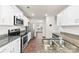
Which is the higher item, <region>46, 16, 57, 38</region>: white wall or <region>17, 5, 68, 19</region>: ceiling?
<region>17, 5, 68, 19</region>: ceiling

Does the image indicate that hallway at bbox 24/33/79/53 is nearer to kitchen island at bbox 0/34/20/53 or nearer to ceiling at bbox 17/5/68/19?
kitchen island at bbox 0/34/20/53

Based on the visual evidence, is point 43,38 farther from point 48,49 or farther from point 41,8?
point 48,49

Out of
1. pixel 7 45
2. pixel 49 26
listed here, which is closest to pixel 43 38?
pixel 7 45

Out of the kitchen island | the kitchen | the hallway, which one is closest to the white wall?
the kitchen

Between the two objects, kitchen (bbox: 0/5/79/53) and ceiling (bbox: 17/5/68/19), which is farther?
ceiling (bbox: 17/5/68/19)

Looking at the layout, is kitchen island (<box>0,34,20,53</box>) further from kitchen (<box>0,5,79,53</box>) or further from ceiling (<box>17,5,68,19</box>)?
ceiling (<box>17,5,68,19</box>)

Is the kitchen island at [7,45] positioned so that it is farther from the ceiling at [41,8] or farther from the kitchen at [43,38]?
the ceiling at [41,8]

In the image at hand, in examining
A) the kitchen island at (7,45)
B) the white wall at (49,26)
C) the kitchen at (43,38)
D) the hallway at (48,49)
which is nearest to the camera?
the hallway at (48,49)

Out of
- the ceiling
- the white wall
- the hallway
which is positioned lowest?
the hallway

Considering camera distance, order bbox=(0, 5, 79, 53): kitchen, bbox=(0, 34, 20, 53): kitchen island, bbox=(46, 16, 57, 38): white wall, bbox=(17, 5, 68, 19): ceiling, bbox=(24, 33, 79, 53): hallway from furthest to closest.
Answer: bbox=(46, 16, 57, 38): white wall
bbox=(17, 5, 68, 19): ceiling
bbox=(0, 5, 79, 53): kitchen
bbox=(0, 34, 20, 53): kitchen island
bbox=(24, 33, 79, 53): hallway

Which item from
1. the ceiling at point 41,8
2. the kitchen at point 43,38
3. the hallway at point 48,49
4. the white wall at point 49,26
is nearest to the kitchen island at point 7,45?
the kitchen at point 43,38

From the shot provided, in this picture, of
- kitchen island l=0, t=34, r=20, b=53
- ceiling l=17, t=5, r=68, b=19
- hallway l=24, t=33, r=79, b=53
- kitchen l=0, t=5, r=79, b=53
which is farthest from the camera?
ceiling l=17, t=5, r=68, b=19
